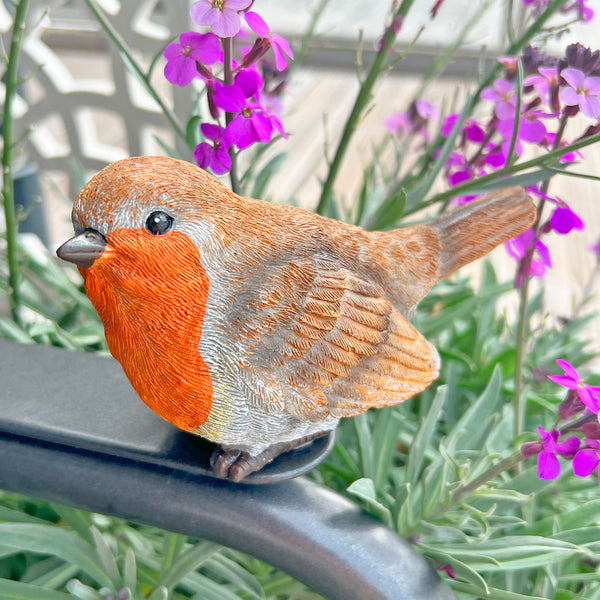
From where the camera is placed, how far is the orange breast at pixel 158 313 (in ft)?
1.19

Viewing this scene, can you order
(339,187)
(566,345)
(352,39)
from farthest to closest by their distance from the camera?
1. (352,39)
2. (339,187)
3. (566,345)

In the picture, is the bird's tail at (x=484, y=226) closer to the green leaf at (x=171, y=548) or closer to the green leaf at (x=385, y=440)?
the green leaf at (x=385, y=440)

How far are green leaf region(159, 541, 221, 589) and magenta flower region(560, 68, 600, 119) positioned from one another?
43 cm

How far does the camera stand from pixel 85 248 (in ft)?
1.18

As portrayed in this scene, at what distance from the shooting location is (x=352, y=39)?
182 cm

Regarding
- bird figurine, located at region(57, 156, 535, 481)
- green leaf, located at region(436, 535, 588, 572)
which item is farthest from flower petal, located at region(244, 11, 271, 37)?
green leaf, located at region(436, 535, 588, 572)

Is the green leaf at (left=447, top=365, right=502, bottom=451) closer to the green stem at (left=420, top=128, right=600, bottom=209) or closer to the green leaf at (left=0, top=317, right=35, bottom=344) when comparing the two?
the green stem at (left=420, top=128, right=600, bottom=209)

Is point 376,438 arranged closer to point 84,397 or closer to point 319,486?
point 319,486

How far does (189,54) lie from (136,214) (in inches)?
6.8

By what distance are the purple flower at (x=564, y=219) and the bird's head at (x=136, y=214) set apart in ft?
1.06

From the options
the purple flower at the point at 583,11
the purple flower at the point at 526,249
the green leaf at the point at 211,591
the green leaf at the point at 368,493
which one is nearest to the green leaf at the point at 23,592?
the green leaf at the point at 211,591

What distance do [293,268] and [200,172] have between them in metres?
0.09

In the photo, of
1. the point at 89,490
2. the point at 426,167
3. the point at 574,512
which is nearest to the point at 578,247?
the point at 426,167

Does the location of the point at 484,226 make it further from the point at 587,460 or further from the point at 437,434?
the point at 437,434
